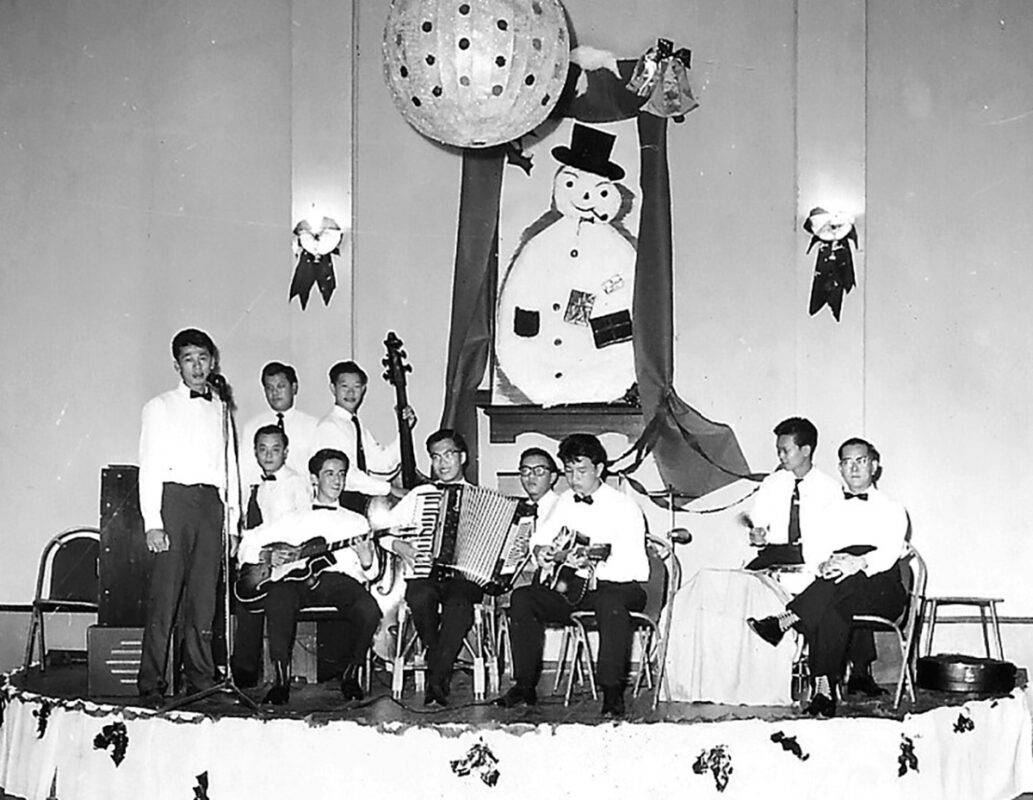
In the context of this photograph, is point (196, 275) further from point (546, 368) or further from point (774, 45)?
point (774, 45)

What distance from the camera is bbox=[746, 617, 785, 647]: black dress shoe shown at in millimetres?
6508

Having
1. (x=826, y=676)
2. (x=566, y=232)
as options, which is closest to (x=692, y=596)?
(x=826, y=676)

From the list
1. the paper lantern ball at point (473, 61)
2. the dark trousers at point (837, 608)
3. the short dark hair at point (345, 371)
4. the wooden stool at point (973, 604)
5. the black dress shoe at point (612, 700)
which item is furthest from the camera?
the short dark hair at point (345, 371)

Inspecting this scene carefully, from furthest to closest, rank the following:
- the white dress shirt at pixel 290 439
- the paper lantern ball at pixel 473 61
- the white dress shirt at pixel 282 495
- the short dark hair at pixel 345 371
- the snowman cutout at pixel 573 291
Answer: the snowman cutout at pixel 573 291
the short dark hair at pixel 345 371
the white dress shirt at pixel 290 439
the white dress shirt at pixel 282 495
the paper lantern ball at pixel 473 61

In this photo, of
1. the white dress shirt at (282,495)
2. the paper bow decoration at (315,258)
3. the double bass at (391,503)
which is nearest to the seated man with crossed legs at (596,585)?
the double bass at (391,503)

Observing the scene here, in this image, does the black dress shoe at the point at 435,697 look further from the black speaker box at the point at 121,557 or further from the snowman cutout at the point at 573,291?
the snowman cutout at the point at 573,291

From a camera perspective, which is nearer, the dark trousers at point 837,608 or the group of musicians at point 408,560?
the dark trousers at point 837,608

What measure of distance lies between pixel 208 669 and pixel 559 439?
2.64 m

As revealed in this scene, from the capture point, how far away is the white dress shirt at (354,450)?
302 inches

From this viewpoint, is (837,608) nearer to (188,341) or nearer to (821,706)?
(821,706)

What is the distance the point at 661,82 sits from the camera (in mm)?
8547

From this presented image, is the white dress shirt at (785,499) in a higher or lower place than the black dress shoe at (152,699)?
higher

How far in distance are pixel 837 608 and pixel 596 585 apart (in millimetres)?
1047

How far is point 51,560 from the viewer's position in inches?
331
